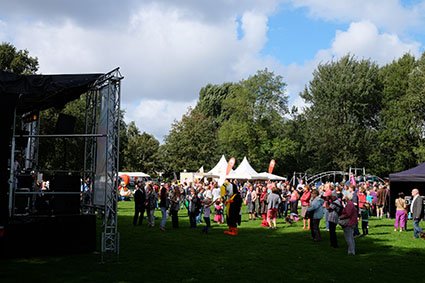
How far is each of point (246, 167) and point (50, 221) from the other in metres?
28.1

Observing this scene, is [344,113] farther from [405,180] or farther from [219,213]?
[219,213]

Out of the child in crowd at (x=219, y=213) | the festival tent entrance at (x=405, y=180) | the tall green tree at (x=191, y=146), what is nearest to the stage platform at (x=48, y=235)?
the child in crowd at (x=219, y=213)

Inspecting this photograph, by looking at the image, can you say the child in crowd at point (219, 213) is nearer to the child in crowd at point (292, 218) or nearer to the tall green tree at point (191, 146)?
the child in crowd at point (292, 218)

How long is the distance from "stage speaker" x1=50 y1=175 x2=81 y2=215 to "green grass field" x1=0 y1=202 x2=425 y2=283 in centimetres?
133

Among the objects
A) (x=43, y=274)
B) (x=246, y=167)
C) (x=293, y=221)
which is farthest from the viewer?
(x=246, y=167)

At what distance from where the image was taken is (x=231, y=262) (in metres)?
10.7

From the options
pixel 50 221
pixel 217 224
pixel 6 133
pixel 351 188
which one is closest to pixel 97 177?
pixel 50 221

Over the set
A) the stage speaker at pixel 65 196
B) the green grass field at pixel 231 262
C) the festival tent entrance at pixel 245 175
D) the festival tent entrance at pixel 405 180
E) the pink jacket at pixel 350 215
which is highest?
the festival tent entrance at pixel 245 175

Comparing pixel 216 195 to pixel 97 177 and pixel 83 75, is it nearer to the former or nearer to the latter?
→ pixel 97 177

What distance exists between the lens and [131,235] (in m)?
15.0

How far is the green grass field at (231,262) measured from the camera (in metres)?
9.12

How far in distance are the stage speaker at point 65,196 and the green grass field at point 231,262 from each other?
1.33 metres

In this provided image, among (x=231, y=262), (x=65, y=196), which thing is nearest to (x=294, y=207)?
(x=231, y=262)

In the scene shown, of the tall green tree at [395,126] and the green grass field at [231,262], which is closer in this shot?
the green grass field at [231,262]
